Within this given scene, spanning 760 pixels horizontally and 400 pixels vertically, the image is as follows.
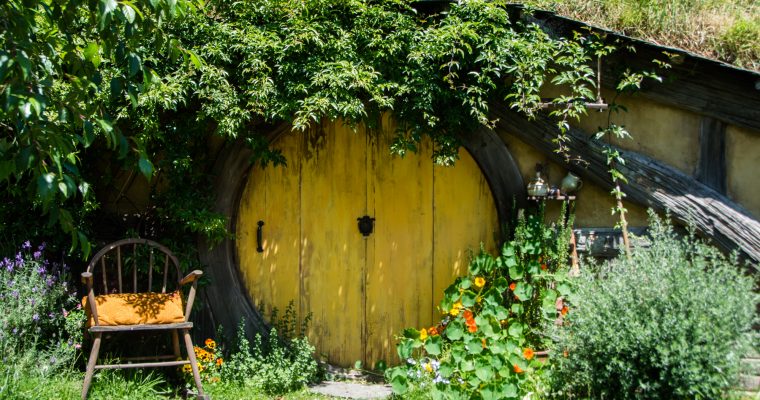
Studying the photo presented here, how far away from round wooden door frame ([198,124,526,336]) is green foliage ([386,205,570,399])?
0.32 meters

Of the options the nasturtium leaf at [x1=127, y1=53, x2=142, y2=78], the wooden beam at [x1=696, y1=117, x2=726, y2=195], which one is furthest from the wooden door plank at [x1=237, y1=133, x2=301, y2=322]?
the wooden beam at [x1=696, y1=117, x2=726, y2=195]

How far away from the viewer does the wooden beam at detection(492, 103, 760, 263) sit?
4691 millimetres

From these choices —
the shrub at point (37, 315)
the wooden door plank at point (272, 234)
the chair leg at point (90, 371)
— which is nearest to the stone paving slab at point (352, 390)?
the wooden door plank at point (272, 234)

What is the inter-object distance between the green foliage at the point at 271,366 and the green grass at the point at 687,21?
2806mm

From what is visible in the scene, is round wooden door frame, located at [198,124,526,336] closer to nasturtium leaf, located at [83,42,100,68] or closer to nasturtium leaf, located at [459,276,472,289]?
nasturtium leaf, located at [459,276,472,289]

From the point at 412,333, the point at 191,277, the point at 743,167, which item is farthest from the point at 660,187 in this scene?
the point at 191,277

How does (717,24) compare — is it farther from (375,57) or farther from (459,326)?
(459,326)

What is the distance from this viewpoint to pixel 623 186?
492 centimetres

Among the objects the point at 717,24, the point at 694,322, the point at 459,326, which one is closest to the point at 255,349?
the point at 459,326

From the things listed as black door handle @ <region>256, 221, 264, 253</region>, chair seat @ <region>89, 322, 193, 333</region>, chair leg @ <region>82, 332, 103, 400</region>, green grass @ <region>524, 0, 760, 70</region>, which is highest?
green grass @ <region>524, 0, 760, 70</region>

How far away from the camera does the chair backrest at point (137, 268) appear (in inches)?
193

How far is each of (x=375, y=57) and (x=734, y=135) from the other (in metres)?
2.36

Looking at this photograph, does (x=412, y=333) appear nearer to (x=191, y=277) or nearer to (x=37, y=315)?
(x=191, y=277)

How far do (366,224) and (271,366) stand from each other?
1202 millimetres
